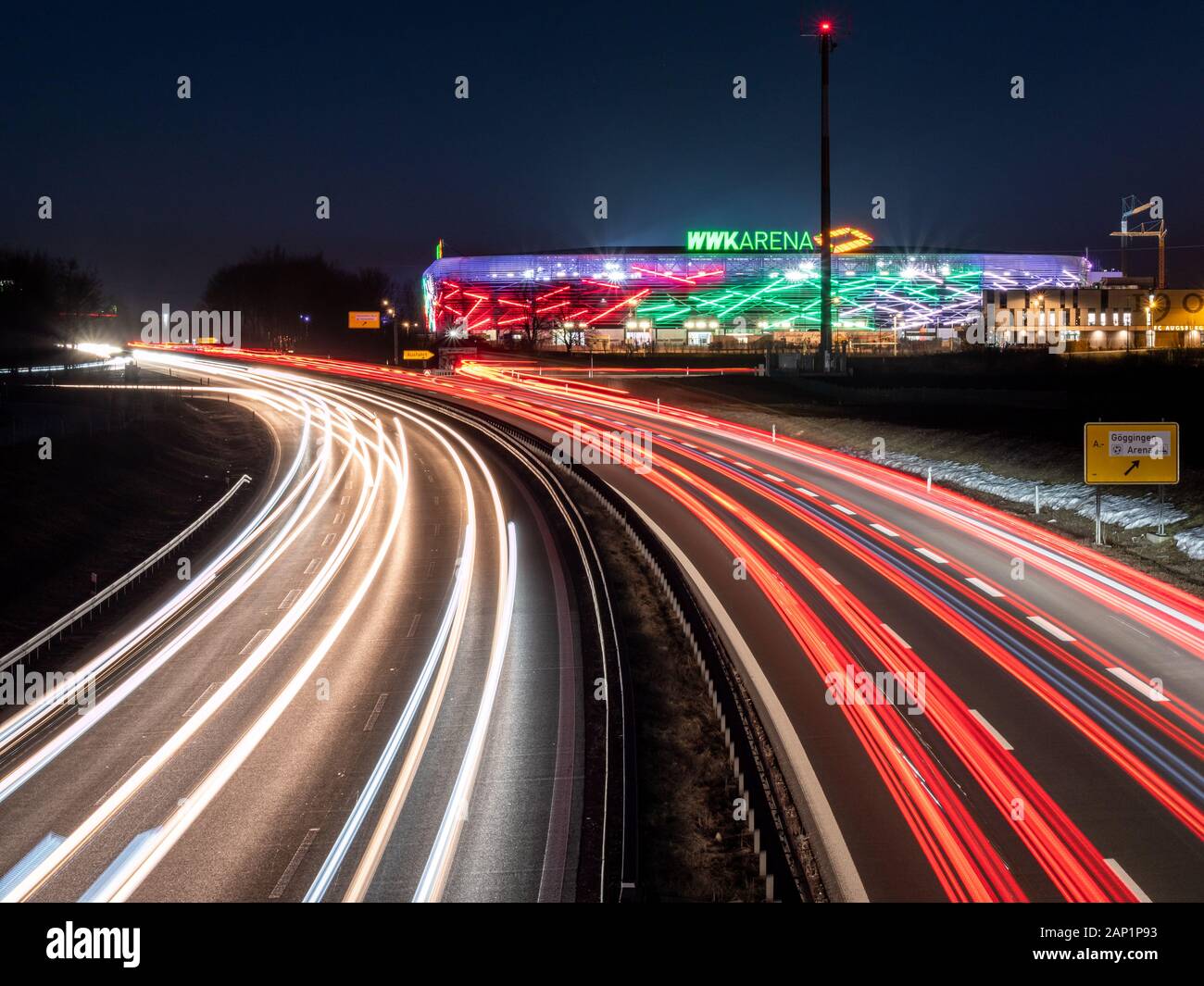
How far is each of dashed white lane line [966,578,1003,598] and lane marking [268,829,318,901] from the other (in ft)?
41.4

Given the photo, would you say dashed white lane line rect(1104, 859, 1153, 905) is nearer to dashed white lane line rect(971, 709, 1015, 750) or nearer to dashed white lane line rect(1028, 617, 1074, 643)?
dashed white lane line rect(971, 709, 1015, 750)

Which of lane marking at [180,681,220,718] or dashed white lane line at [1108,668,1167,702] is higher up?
dashed white lane line at [1108,668,1167,702]

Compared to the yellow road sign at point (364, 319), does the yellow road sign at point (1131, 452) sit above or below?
below

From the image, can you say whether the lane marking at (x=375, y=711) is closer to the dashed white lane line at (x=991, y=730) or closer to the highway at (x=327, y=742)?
the highway at (x=327, y=742)

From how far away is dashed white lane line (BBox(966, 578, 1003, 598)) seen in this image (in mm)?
17906

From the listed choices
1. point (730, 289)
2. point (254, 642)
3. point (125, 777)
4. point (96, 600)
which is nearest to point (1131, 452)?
point (254, 642)

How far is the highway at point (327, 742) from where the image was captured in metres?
9.10

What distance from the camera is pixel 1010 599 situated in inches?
688

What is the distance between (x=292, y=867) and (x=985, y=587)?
13.5 m

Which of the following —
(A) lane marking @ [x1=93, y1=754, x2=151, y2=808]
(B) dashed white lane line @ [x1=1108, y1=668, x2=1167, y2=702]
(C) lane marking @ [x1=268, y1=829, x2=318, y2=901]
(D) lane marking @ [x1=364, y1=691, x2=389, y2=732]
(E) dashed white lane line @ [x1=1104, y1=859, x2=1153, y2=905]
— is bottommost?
(C) lane marking @ [x1=268, y1=829, x2=318, y2=901]

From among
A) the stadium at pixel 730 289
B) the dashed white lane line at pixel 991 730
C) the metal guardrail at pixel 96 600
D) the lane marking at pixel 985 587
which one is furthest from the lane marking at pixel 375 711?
the stadium at pixel 730 289

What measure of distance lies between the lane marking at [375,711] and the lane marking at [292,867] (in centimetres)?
296

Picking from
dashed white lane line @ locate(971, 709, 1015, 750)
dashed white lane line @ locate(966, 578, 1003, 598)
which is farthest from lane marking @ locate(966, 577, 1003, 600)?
dashed white lane line @ locate(971, 709, 1015, 750)
